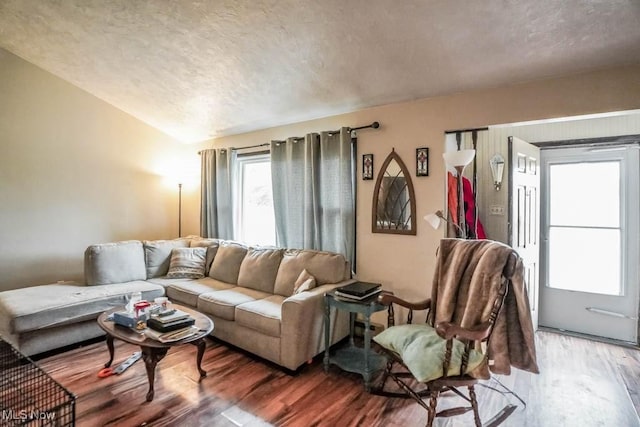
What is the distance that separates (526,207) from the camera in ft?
10.2

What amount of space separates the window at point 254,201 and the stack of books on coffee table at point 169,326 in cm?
199

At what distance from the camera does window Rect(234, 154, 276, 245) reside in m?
4.37

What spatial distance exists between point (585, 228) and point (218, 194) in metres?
4.29

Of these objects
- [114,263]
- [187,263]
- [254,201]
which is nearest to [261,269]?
[187,263]

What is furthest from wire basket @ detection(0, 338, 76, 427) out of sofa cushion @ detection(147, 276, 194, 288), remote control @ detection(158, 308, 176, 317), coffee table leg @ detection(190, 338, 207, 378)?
sofa cushion @ detection(147, 276, 194, 288)

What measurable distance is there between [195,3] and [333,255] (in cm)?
227

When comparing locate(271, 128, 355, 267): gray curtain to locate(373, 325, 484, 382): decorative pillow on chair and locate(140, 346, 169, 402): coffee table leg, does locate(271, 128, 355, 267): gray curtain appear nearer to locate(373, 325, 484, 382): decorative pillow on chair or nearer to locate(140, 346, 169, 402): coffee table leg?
locate(373, 325, 484, 382): decorative pillow on chair

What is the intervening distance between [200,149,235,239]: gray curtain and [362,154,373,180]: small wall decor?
1.99 metres

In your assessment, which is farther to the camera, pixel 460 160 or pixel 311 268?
pixel 311 268

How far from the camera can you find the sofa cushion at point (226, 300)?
296 cm

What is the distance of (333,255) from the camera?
312 cm

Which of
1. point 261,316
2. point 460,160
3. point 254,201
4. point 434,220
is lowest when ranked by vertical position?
point 261,316

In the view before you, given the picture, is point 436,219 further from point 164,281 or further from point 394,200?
point 164,281

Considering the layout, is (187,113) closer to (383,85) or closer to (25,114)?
(25,114)
